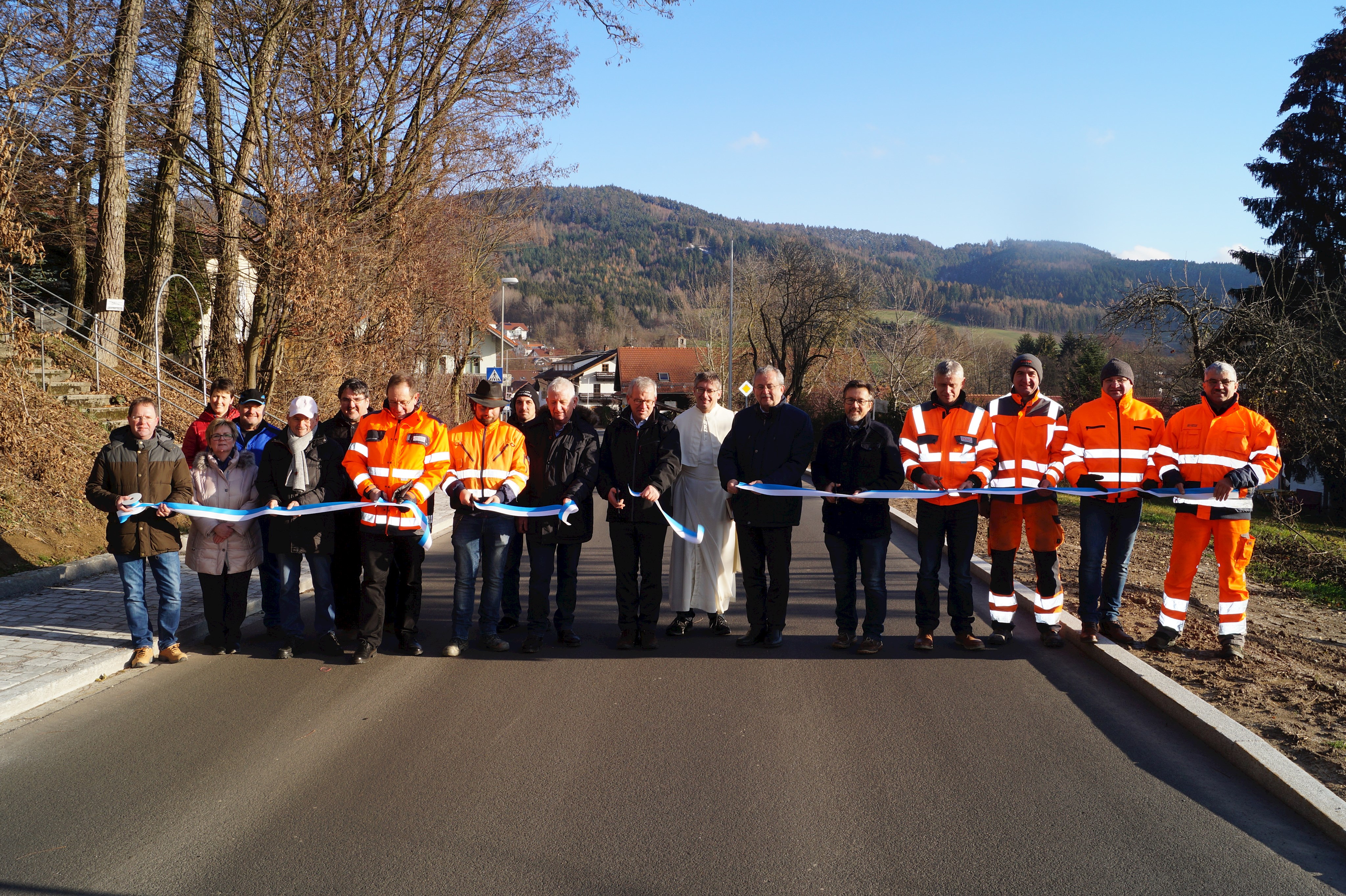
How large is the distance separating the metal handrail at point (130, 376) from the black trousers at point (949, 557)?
12.5 metres

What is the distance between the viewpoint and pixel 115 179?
16.5m

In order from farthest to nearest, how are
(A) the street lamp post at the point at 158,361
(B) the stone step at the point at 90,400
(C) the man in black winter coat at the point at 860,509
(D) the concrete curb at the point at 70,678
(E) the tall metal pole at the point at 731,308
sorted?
(E) the tall metal pole at the point at 731,308, (A) the street lamp post at the point at 158,361, (B) the stone step at the point at 90,400, (C) the man in black winter coat at the point at 860,509, (D) the concrete curb at the point at 70,678

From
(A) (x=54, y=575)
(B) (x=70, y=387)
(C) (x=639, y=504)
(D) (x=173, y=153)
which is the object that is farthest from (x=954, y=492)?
Result: (D) (x=173, y=153)

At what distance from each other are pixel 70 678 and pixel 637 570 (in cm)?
387

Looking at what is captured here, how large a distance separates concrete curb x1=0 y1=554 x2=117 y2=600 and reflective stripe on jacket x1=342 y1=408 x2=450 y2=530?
2668 millimetres

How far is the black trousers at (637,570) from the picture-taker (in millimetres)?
7270

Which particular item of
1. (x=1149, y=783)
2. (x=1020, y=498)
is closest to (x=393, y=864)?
(x=1149, y=783)

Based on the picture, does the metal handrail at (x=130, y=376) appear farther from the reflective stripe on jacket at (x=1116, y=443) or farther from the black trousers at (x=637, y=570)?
the reflective stripe on jacket at (x=1116, y=443)

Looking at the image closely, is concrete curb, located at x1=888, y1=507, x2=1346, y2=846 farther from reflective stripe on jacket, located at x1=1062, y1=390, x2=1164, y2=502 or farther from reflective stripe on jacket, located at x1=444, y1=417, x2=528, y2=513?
reflective stripe on jacket, located at x1=444, y1=417, x2=528, y2=513

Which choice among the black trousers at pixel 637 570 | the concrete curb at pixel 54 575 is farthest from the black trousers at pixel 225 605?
the black trousers at pixel 637 570

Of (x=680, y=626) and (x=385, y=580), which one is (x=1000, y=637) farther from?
(x=385, y=580)

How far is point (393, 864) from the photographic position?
3838 millimetres

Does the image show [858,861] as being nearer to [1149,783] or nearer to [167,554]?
[1149,783]

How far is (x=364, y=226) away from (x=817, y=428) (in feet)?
81.5
